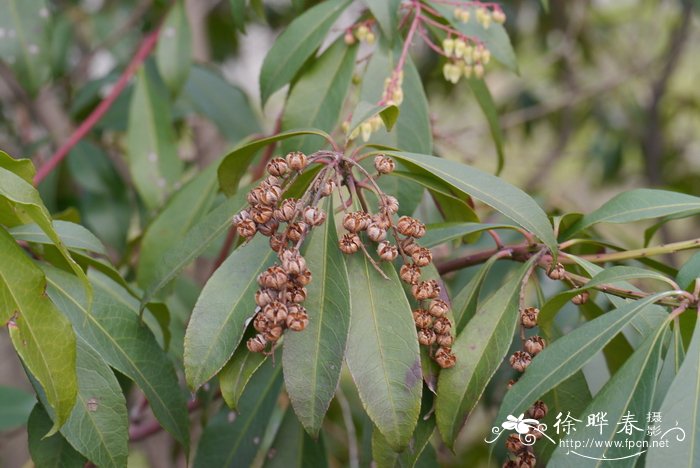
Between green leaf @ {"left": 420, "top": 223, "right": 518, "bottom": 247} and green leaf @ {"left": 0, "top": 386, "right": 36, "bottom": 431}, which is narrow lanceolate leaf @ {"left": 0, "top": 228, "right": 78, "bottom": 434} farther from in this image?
green leaf @ {"left": 0, "top": 386, "right": 36, "bottom": 431}

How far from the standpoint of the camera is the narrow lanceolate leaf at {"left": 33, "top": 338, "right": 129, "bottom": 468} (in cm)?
75

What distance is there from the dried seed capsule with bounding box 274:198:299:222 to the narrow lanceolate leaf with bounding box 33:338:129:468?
0.80 feet

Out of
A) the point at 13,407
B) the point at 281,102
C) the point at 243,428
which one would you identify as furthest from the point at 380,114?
the point at 281,102

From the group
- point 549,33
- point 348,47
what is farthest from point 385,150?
point 549,33

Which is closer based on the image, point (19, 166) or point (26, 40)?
point (19, 166)

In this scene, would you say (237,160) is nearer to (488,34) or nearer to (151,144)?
(488,34)

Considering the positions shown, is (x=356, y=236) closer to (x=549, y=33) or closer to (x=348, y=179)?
(x=348, y=179)

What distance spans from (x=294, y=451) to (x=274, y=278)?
1.47 ft

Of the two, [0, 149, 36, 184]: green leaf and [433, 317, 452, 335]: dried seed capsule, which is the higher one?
[0, 149, 36, 184]: green leaf

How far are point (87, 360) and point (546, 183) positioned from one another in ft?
6.73

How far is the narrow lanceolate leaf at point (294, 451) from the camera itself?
3.40 ft

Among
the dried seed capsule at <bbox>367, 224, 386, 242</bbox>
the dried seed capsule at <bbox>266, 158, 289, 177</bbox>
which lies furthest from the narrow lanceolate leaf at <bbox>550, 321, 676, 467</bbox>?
the dried seed capsule at <bbox>266, 158, 289, 177</bbox>

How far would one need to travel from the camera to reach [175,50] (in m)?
1.38

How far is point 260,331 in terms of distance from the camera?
27.3 inches
